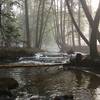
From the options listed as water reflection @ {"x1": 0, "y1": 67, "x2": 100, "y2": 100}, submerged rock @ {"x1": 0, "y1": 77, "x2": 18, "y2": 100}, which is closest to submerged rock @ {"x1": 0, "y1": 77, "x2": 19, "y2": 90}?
submerged rock @ {"x1": 0, "y1": 77, "x2": 18, "y2": 100}

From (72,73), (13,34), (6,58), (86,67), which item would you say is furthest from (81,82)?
(13,34)

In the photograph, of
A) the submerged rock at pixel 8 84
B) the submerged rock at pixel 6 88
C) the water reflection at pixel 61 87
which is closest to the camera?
the submerged rock at pixel 6 88

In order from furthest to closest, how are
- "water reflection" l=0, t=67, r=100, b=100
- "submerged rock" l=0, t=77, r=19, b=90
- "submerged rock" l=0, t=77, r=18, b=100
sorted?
1. "submerged rock" l=0, t=77, r=19, b=90
2. "water reflection" l=0, t=67, r=100, b=100
3. "submerged rock" l=0, t=77, r=18, b=100

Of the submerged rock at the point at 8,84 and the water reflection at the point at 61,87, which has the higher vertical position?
the submerged rock at the point at 8,84

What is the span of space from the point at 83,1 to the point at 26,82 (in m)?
7.61

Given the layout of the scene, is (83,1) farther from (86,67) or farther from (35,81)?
(35,81)

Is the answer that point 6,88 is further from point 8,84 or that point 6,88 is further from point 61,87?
point 61,87

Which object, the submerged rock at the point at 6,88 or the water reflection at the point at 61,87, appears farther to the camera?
the water reflection at the point at 61,87

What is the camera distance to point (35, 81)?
12672 mm

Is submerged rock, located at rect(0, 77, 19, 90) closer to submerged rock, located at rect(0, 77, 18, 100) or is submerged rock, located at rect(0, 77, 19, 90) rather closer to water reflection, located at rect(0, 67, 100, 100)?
submerged rock, located at rect(0, 77, 18, 100)

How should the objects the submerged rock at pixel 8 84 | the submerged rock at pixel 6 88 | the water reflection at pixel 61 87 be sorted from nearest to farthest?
the submerged rock at pixel 6 88 → the water reflection at pixel 61 87 → the submerged rock at pixel 8 84

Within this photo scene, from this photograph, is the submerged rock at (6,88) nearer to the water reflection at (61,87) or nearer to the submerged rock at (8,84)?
the submerged rock at (8,84)

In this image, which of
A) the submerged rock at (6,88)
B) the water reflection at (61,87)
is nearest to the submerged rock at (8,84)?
the submerged rock at (6,88)

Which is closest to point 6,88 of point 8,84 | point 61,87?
point 8,84
